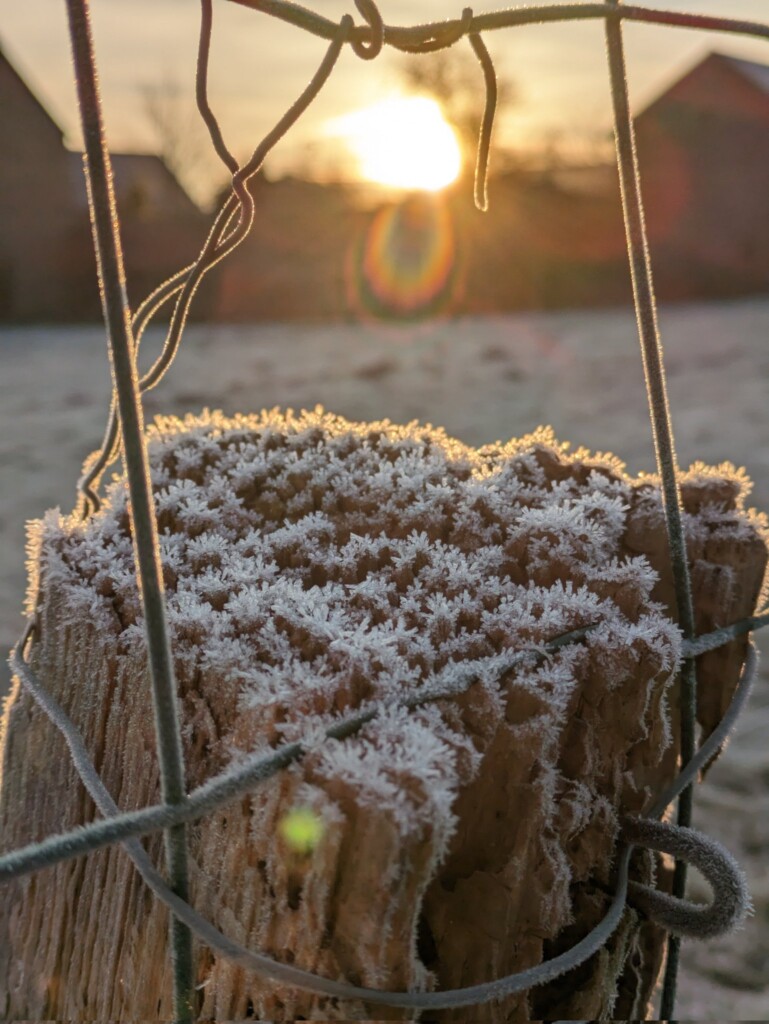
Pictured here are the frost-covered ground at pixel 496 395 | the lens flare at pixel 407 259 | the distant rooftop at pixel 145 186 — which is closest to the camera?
the frost-covered ground at pixel 496 395

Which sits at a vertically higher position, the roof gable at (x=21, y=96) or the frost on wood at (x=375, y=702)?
the roof gable at (x=21, y=96)

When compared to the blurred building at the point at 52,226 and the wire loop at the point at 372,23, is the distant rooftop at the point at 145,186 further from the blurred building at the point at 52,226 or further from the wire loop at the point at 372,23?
the wire loop at the point at 372,23

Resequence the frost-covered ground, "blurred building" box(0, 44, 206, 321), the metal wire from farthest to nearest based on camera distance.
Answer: "blurred building" box(0, 44, 206, 321), the frost-covered ground, the metal wire

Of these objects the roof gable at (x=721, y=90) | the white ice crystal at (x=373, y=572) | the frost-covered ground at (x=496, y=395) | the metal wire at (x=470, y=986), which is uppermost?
the roof gable at (x=721, y=90)

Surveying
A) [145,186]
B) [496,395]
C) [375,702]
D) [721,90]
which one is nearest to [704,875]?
[375,702]

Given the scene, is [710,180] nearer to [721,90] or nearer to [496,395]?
[721,90]

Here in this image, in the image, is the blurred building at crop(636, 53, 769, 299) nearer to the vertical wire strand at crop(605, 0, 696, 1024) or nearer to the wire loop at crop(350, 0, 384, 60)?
the vertical wire strand at crop(605, 0, 696, 1024)

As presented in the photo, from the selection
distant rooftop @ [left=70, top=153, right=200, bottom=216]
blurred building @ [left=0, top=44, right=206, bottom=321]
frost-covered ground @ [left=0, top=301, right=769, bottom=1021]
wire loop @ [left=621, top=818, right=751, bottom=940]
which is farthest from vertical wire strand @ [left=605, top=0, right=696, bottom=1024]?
distant rooftop @ [left=70, top=153, right=200, bottom=216]

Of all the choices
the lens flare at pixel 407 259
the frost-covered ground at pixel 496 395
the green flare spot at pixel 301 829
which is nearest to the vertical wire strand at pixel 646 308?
the green flare spot at pixel 301 829
